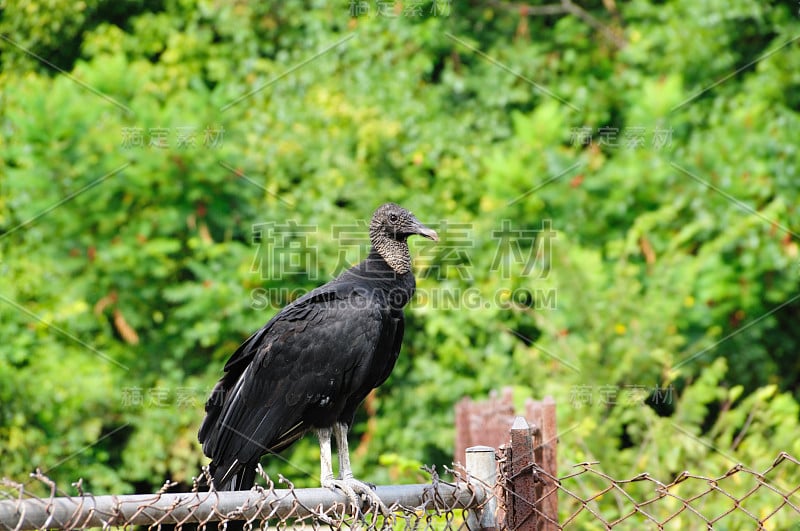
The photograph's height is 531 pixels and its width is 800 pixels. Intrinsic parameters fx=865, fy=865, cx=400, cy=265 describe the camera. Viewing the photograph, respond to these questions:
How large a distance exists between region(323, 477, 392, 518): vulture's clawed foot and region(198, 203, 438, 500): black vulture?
0.03 m

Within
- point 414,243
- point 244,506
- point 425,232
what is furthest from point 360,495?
point 414,243

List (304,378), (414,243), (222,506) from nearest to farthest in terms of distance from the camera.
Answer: (222,506) → (304,378) → (414,243)

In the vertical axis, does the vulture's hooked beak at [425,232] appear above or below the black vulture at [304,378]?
above

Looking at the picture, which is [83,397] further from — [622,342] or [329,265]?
[622,342]

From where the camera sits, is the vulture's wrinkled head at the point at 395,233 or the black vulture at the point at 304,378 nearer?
the black vulture at the point at 304,378

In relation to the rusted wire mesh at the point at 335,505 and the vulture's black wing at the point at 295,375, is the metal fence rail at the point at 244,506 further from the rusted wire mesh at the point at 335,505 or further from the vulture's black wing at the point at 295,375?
the vulture's black wing at the point at 295,375

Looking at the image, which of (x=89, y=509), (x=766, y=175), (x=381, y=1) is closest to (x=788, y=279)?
(x=766, y=175)

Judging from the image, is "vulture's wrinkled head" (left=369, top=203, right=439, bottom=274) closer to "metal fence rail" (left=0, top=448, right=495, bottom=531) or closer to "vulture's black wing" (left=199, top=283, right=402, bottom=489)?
"vulture's black wing" (left=199, top=283, right=402, bottom=489)

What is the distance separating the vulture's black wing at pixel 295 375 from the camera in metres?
2.38

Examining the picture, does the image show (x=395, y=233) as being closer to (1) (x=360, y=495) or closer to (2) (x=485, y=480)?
(1) (x=360, y=495)

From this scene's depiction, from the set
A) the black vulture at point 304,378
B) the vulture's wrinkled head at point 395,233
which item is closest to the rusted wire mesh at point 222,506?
the black vulture at point 304,378

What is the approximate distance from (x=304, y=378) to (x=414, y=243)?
3.14 meters

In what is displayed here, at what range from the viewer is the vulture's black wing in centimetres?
238

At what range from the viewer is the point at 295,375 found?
2484 mm
